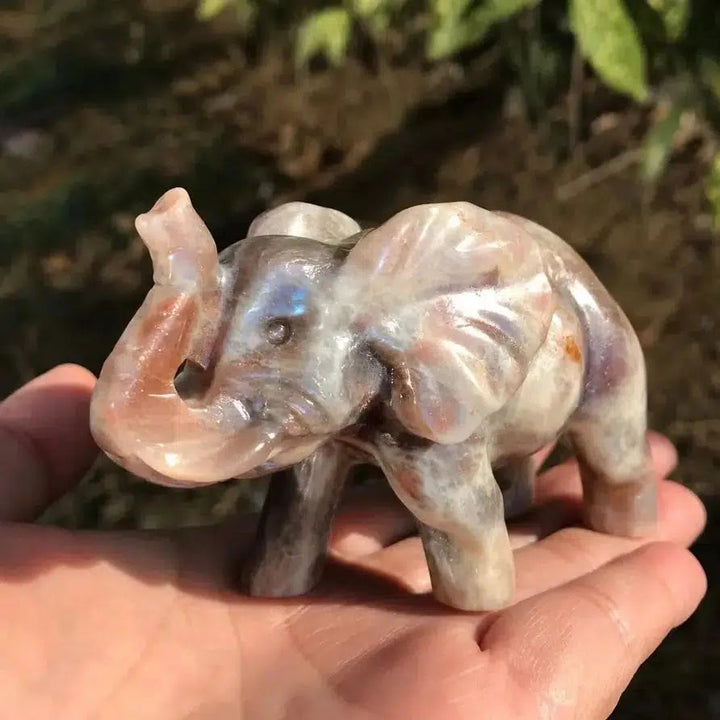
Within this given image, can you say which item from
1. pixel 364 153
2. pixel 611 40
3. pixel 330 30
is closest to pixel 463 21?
pixel 611 40

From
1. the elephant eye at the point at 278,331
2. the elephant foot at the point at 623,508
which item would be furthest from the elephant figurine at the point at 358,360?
the elephant foot at the point at 623,508

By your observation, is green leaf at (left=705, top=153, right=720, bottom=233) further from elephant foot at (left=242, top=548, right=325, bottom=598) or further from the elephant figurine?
elephant foot at (left=242, top=548, right=325, bottom=598)

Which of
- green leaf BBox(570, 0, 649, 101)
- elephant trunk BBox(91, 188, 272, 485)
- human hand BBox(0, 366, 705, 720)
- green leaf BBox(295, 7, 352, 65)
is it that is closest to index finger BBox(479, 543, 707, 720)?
human hand BBox(0, 366, 705, 720)

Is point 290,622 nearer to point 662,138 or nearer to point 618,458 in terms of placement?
point 618,458

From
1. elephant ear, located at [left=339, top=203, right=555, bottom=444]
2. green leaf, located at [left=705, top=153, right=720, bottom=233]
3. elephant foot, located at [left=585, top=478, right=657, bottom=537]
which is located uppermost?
elephant ear, located at [left=339, top=203, right=555, bottom=444]

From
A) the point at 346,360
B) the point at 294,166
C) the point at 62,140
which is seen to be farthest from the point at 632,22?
the point at 62,140

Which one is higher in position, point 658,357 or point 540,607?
point 540,607

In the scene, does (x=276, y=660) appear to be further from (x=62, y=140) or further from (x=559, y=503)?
(x=62, y=140)
